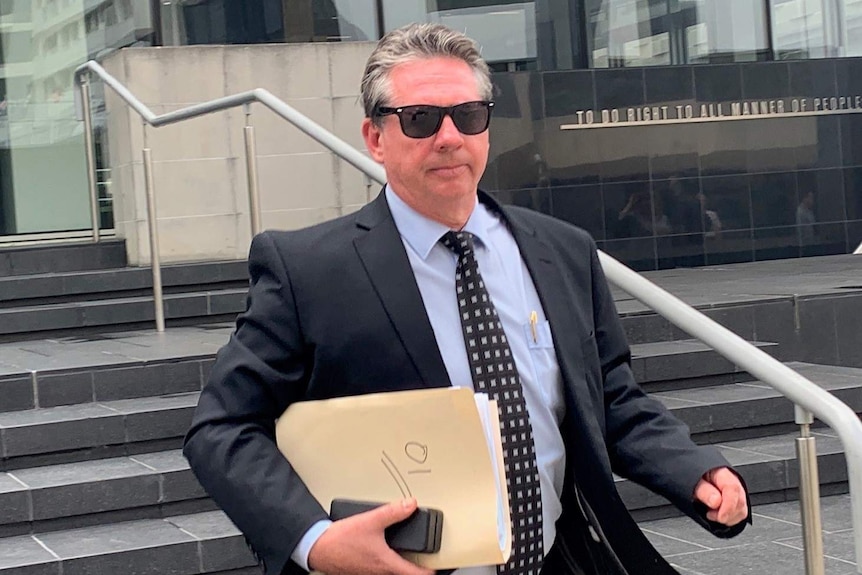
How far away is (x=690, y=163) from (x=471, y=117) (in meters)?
8.90

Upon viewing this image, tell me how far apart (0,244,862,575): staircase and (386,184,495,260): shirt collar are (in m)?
2.45

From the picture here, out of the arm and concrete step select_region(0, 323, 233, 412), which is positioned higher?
the arm

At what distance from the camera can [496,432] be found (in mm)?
1855

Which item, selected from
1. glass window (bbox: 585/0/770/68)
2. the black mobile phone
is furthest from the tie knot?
glass window (bbox: 585/0/770/68)

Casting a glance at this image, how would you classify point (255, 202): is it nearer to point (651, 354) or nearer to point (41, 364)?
point (41, 364)

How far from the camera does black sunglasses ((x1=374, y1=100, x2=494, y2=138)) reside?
1.95m

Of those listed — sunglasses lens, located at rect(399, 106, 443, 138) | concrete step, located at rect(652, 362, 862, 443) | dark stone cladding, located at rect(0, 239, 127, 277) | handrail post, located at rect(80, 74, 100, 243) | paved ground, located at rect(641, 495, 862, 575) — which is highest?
handrail post, located at rect(80, 74, 100, 243)

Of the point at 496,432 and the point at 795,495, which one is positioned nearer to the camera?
the point at 496,432

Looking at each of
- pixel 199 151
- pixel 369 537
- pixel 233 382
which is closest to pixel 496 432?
pixel 369 537

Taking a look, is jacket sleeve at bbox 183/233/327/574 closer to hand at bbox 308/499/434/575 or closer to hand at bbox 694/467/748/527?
hand at bbox 308/499/434/575

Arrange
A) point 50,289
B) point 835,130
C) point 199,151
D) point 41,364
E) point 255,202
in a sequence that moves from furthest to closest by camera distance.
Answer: point 835,130, point 199,151, point 50,289, point 255,202, point 41,364

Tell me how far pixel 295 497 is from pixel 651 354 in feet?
13.9

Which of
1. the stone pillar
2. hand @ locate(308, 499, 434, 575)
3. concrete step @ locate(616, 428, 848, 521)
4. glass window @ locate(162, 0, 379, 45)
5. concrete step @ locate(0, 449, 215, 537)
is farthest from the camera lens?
glass window @ locate(162, 0, 379, 45)

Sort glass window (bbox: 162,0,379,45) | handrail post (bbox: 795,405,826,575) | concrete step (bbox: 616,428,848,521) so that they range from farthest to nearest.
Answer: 1. glass window (bbox: 162,0,379,45)
2. concrete step (bbox: 616,428,848,521)
3. handrail post (bbox: 795,405,826,575)
